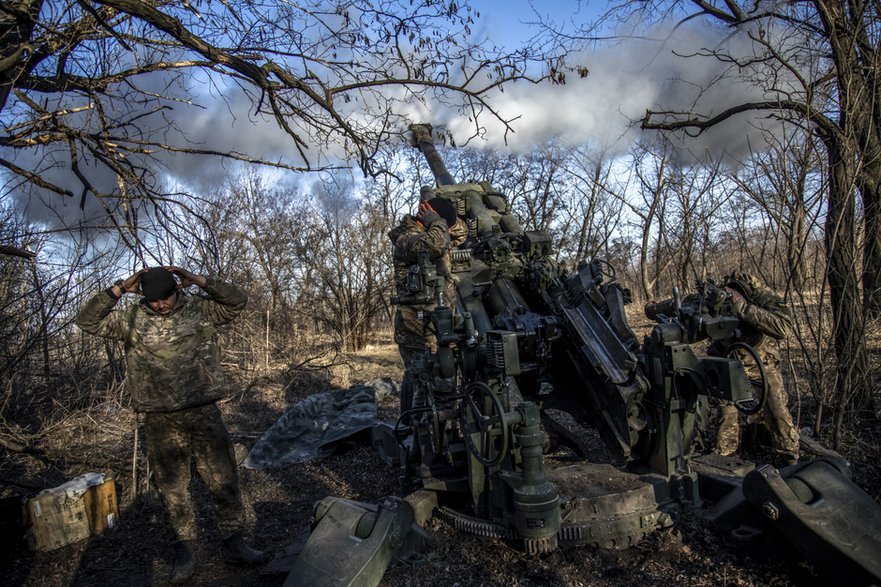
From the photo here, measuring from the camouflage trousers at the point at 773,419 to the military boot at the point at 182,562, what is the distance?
4.94 metres

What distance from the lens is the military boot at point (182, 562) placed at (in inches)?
174

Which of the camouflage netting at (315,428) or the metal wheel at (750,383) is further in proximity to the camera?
the camouflage netting at (315,428)

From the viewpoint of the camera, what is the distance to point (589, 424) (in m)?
5.62

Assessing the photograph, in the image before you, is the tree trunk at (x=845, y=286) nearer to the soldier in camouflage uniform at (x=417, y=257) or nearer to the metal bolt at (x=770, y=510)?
the metal bolt at (x=770, y=510)

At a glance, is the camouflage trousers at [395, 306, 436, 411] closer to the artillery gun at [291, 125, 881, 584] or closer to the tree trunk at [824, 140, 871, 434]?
the artillery gun at [291, 125, 881, 584]

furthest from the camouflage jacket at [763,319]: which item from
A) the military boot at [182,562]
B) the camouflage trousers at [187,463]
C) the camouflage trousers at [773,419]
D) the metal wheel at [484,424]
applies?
the military boot at [182,562]

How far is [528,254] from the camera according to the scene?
254 inches

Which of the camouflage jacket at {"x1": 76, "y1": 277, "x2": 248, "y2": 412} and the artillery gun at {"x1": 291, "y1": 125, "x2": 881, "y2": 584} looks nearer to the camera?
the artillery gun at {"x1": 291, "y1": 125, "x2": 881, "y2": 584}

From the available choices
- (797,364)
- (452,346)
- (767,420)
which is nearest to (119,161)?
(452,346)

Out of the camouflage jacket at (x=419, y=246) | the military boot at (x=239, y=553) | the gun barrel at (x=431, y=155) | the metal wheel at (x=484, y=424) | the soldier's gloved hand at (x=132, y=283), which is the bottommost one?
the military boot at (x=239, y=553)

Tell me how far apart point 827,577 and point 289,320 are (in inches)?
498

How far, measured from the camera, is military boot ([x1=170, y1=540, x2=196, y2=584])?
4422 millimetres

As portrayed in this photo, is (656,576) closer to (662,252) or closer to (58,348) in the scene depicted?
(58,348)

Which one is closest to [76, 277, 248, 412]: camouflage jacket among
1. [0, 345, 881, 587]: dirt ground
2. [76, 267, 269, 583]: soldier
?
[76, 267, 269, 583]: soldier
